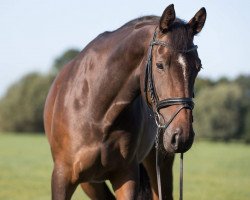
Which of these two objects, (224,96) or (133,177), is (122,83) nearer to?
(133,177)

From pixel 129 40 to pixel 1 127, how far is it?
198 ft

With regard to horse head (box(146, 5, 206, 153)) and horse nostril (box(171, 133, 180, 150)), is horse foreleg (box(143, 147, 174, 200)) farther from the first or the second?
horse nostril (box(171, 133, 180, 150))

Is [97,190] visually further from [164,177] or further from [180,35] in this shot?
[180,35]

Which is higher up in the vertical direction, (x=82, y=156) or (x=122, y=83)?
(x=122, y=83)

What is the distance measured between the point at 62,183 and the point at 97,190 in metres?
1.00

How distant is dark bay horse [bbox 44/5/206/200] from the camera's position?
14.8ft

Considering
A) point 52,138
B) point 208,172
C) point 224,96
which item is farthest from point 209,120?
point 52,138

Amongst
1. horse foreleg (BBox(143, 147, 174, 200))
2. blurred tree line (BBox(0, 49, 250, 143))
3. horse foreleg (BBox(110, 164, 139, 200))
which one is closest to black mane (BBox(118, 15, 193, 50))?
horse foreleg (BBox(110, 164, 139, 200))

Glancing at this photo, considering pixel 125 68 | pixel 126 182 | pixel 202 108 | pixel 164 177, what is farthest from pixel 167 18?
pixel 202 108

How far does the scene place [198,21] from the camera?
4.62m

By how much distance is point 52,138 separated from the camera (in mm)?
5699

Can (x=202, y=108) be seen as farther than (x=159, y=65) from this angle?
Yes

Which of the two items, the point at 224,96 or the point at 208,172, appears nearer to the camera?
the point at 208,172

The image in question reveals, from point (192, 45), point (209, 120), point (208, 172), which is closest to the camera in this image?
point (192, 45)
